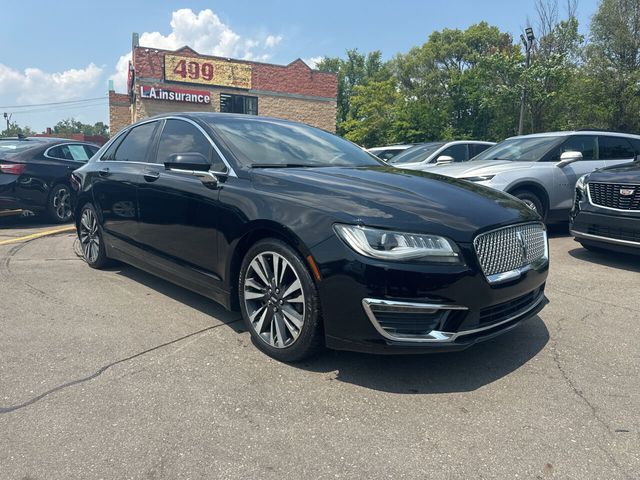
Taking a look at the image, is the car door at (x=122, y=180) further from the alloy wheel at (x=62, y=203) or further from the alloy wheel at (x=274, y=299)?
the alloy wheel at (x=62, y=203)

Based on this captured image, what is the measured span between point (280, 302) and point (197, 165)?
1237 millimetres

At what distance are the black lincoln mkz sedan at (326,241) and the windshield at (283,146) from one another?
0.02 m

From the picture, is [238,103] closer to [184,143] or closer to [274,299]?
[184,143]

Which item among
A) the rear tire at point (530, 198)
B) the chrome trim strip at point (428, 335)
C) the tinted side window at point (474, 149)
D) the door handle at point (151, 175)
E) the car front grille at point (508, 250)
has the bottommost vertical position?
the chrome trim strip at point (428, 335)

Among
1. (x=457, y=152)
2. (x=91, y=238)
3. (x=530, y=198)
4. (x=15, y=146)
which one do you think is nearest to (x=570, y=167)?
(x=530, y=198)

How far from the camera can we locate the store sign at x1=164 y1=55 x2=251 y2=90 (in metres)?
27.6

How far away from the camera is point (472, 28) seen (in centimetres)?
4988

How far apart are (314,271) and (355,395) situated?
0.73 metres

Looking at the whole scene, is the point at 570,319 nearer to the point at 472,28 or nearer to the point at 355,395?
the point at 355,395

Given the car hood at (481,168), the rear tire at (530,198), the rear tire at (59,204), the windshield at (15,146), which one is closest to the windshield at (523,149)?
the car hood at (481,168)

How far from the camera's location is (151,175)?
4.27 m

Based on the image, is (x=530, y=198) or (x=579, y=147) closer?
(x=530, y=198)

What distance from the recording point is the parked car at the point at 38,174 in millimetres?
8273

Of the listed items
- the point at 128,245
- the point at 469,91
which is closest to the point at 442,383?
the point at 128,245
